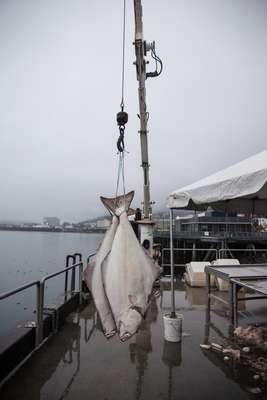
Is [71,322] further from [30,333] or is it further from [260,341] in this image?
[260,341]

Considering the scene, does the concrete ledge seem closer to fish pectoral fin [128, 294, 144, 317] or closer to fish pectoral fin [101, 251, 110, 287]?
fish pectoral fin [101, 251, 110, 287]

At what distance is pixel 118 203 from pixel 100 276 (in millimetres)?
751

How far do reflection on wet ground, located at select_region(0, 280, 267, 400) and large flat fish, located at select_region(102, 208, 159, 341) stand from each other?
1294 mm

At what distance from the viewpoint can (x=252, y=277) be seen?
15.8 feet

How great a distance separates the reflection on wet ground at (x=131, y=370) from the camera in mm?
2949

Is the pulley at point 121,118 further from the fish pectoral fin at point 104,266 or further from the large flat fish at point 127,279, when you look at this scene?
the fish pectoral fin at point 104,266

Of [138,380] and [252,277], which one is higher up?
[252,277]

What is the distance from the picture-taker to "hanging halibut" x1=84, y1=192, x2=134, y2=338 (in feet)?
7.13

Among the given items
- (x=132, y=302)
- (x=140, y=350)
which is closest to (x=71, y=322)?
(x=140, y=350)

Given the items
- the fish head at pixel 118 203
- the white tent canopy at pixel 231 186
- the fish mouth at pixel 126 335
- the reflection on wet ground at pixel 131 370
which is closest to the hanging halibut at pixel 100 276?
the fish head at pixel 118 203

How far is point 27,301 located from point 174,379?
17.8m

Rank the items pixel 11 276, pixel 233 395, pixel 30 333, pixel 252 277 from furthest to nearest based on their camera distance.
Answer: pixel 11 276 < pixel 252 277 < pixel 30 333 < pixel 233 395

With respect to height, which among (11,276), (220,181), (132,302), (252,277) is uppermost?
(220,181)

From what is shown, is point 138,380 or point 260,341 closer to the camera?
point 138,380
